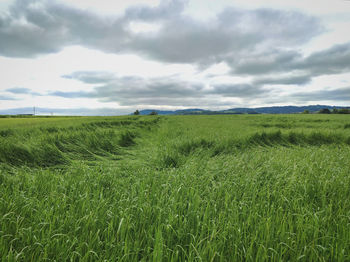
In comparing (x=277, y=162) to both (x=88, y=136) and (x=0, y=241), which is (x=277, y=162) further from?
(x=88, y=136)

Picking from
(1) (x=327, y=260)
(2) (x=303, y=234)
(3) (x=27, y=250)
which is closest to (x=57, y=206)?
(3) (x=27, y=250)

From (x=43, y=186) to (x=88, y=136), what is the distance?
13.4 ft

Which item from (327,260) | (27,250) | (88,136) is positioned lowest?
(327,260)

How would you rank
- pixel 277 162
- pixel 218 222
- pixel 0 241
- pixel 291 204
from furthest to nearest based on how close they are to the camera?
1. pixel 277 162
2. pixel 291 204
3. pixel 218 222
4. pixel 0 241

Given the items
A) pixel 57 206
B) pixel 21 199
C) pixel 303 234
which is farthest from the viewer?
pixel 21 199

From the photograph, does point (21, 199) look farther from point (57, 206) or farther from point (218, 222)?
point (218, 222)

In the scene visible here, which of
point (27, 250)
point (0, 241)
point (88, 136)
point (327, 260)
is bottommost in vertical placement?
point (327, 260)

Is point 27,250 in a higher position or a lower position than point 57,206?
lower

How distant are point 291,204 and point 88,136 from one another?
20.4 ft

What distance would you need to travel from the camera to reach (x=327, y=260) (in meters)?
1.44

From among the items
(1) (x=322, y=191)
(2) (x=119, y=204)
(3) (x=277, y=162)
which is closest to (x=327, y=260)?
(1) (x=322, y=191)

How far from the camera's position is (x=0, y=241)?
1379mm

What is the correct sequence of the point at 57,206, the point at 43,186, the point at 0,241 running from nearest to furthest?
the point at 0,241
the point at 57,206
the point at 43,186

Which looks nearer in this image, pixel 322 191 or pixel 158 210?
pixel 158 210
